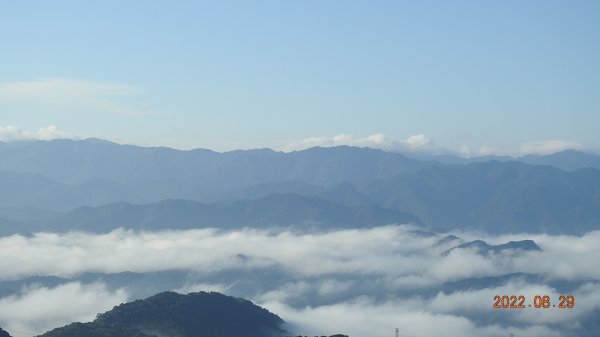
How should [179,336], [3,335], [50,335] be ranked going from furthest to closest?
[179,336] < [50,335] < [3,335]

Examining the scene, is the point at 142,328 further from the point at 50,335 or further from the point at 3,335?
the point at 3,335

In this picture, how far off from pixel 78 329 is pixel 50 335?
6.05 meters

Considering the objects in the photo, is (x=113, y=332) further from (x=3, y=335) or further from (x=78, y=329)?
(x=3, y=335)

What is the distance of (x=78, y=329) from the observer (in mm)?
177375

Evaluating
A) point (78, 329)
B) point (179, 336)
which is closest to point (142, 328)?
point (179, 336)

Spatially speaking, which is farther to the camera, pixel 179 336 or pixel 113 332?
pixel 179 336

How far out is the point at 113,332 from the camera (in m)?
175

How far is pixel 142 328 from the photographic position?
198 meters

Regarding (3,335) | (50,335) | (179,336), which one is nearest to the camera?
(3,335)

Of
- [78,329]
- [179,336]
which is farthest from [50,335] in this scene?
[179,336]

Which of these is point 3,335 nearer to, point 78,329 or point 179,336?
point 78,329

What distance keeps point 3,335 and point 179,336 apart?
5007 centimetres

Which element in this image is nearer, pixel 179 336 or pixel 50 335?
pixel 50 335

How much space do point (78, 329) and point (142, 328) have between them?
2262 centimetres
